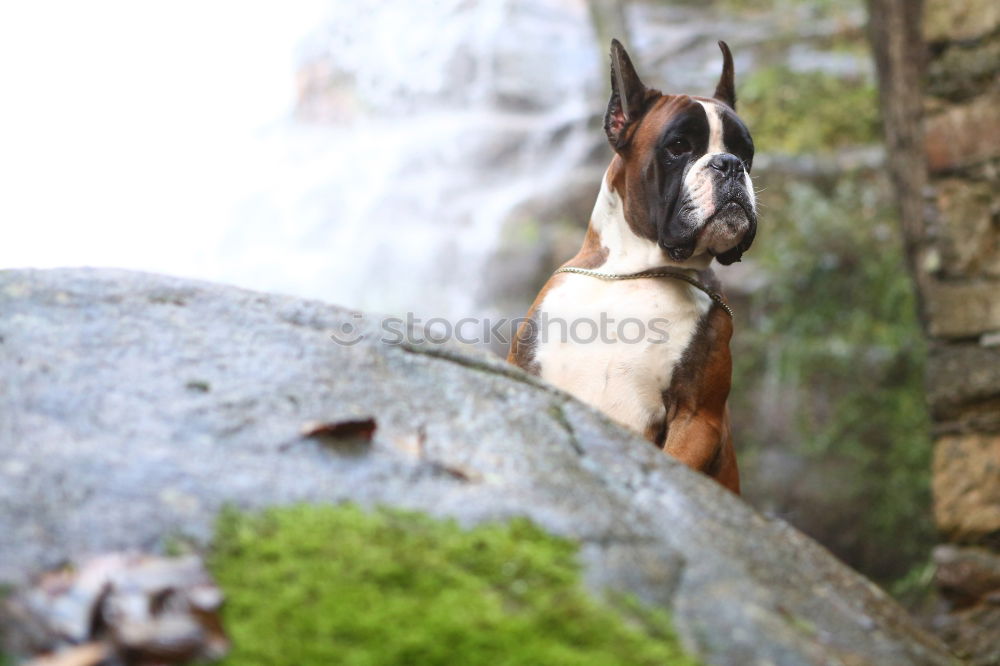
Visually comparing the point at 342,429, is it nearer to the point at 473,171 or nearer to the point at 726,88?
the point at 726,88

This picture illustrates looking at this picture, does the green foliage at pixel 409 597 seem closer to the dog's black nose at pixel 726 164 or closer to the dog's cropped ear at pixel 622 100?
the dog's black nose at pixel 726 164

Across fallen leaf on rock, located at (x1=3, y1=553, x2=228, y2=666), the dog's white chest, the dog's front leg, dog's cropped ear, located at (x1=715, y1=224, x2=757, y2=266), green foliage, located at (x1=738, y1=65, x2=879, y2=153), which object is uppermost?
green foliage, located at (x1=738, y1=65, x2=879, y2=153)

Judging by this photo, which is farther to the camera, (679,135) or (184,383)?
(679,135)

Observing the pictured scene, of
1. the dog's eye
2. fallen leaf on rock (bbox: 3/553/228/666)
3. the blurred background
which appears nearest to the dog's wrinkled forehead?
the dog's eye

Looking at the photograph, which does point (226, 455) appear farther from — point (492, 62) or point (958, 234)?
point (492, 62)

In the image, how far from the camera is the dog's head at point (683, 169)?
273cm

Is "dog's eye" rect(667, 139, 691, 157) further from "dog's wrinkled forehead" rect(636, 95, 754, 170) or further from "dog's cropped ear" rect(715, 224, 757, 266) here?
"dog's cropped ear" rect(715, 224, 757, 266)

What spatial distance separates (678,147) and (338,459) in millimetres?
1499

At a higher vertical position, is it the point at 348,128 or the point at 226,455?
the point at 348,128

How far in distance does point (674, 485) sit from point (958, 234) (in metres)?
2.60

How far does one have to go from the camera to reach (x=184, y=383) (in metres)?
1.95

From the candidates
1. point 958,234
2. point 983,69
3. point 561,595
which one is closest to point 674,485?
point 561,595

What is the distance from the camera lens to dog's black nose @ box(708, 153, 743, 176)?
2748 mm

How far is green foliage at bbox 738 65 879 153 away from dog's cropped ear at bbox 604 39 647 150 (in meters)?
6.47
